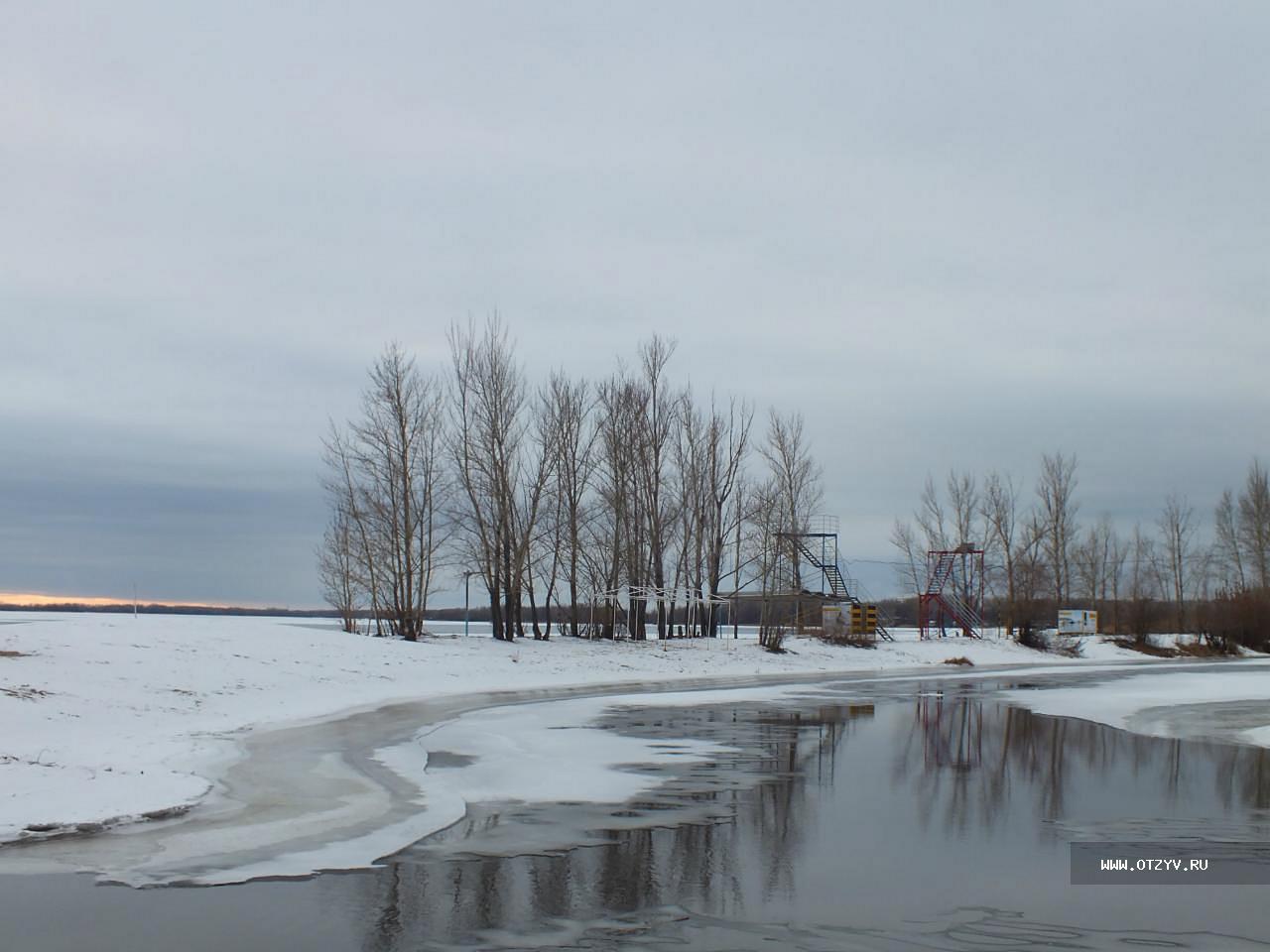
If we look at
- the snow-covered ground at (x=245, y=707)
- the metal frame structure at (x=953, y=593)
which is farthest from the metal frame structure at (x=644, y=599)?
the metal frame structure at (x=953, y=593)

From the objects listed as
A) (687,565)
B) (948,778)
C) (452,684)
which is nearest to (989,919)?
(948,778)

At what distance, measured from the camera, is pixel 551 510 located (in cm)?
4653

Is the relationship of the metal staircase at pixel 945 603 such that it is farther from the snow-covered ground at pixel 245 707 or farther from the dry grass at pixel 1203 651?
the snow-covered ground at pixel 245 707

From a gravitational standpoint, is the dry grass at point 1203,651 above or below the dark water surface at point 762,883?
below

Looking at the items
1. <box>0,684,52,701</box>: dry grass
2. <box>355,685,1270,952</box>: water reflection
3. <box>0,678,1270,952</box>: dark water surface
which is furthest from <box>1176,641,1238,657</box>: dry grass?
<box>0,684,52,701</box>: dry grass

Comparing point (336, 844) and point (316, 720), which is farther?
A: point (316, 720)

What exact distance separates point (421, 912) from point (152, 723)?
12.7 m

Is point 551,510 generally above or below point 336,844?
above

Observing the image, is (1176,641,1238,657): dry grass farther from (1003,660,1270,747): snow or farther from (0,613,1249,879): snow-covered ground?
(0,613,1249,879): snow-covered ground

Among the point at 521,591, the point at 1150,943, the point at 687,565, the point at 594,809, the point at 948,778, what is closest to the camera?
the point at 1150,943

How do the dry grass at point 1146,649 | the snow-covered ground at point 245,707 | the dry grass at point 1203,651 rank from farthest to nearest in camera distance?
the dry grass at point 1203,651 → the dry grass at point 1146,649 → the snow-covered ground at point 245,707

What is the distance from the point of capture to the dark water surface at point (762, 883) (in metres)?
7.14

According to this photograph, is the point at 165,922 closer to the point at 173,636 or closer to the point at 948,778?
the point at 948,778

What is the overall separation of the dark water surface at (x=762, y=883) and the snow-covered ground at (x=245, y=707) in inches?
43.5
